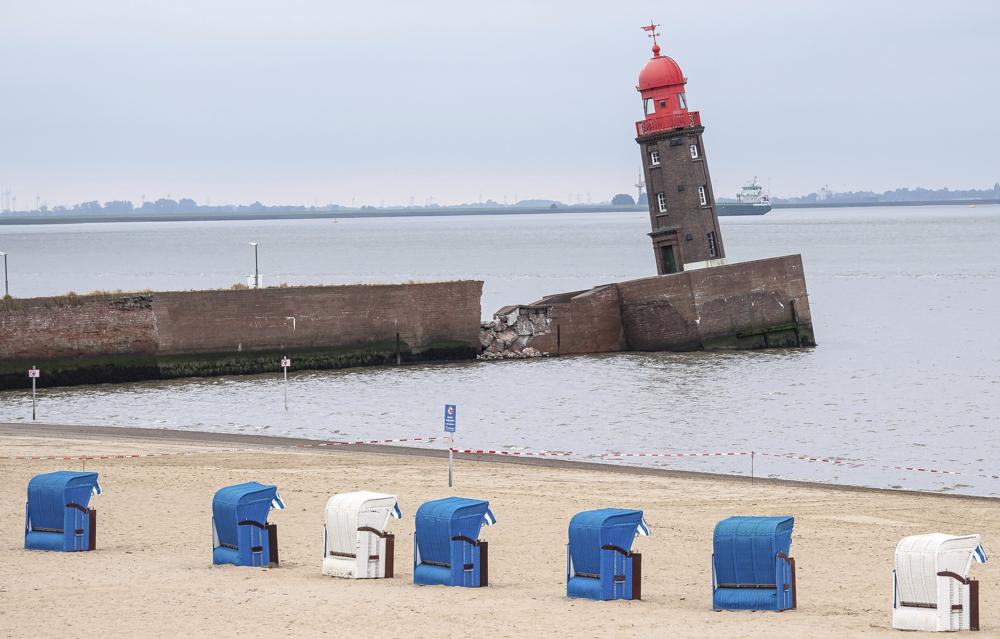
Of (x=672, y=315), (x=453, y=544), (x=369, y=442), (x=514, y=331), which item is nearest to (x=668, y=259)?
(x=672, y=315)

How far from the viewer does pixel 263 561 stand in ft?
53.2

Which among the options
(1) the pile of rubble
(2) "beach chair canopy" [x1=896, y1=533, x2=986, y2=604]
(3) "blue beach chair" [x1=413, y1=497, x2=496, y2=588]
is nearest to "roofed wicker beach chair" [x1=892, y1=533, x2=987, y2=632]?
(2) "beach chair canopy" [x1=896, y1=533, x2=986, y2=604]

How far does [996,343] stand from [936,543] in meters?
52.1

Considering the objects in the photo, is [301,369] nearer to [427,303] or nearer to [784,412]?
[427,303]

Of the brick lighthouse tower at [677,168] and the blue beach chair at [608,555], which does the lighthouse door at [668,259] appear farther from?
the blue beach chair at [608,555]

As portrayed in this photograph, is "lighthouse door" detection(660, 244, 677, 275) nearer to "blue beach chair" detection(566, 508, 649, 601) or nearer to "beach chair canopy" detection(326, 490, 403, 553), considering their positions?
"beach chair canopy" detection(326, 490, 403, 553)

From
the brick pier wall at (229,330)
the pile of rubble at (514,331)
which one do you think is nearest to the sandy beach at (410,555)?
the brick pier wall at (229,330)

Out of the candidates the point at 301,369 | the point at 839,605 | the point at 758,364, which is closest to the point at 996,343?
the point at 758,364

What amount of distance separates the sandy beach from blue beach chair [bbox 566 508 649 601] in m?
0.21

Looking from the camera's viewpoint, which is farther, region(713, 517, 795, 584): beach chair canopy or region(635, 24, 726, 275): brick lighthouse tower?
region(635, 24, 726, 275): brick lighthouse tower

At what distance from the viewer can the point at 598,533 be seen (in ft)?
47.1

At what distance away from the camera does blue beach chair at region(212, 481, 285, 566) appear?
16047 millimetres

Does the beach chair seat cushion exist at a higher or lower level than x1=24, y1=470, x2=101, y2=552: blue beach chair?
lower

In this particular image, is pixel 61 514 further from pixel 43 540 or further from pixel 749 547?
pixel 749 547
